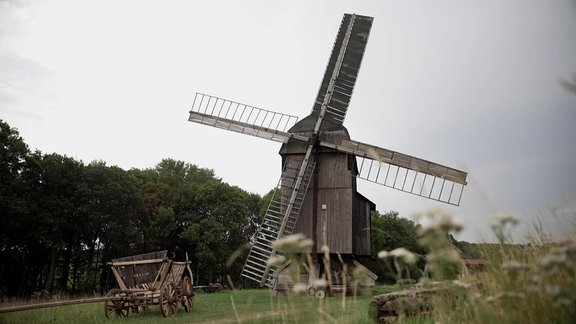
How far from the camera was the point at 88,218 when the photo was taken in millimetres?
23141

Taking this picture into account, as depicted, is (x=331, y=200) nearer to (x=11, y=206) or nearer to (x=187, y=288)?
(x=187, y=288)

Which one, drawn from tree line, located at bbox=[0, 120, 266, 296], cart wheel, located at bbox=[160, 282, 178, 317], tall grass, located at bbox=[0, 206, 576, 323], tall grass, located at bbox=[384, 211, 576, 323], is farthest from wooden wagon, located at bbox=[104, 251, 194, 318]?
tall grass, located at bbox=[384, 211, 576, 323]

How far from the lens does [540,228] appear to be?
11.3 feet

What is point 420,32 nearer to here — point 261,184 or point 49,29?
point 49,29

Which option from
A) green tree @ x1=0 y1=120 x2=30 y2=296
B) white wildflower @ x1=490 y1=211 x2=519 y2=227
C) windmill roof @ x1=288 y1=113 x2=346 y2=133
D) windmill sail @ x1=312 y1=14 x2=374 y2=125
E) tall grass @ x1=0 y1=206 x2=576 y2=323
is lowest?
Result: green tree @ x1=0 y1=120 x2=30 y2=296

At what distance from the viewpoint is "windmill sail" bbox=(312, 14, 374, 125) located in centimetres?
1538

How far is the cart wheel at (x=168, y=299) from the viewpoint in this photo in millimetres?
9023

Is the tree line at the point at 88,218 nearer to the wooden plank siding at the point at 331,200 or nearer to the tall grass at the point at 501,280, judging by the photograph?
the wooden plank siding at the point at 331,200

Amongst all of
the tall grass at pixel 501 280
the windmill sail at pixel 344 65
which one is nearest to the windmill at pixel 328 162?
the windmill sail at pixel 344 65

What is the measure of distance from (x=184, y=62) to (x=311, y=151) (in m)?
7.10

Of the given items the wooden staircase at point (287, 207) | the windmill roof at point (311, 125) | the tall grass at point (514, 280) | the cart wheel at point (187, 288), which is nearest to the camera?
the tall grass at point (514, 280)

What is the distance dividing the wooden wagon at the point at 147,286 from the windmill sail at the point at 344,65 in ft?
26.5

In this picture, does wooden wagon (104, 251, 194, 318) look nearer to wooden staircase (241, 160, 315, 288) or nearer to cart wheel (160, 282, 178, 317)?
cart wheel (160, 282, 178, 317)

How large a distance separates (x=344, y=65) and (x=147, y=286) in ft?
34.8
